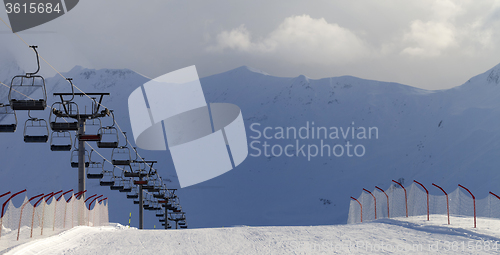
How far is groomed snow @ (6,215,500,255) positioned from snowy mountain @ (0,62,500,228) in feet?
271

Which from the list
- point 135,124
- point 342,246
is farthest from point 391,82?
point 342,246

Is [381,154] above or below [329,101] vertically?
below

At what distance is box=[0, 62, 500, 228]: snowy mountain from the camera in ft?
413

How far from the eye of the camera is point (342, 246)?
52.1ft

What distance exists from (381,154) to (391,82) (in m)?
46.9

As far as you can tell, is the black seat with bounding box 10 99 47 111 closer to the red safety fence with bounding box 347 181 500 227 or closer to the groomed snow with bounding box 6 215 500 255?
the groomed snow with bounding box 6 215 500 255

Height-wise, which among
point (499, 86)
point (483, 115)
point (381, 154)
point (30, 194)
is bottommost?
point (30, 194)

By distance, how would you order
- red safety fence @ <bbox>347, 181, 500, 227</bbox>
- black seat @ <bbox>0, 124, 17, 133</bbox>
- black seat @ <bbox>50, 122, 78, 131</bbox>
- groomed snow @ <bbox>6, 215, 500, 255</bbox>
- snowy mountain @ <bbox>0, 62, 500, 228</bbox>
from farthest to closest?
1. snowy mountain @ <bbox>0, 62, 500, 228</bbox>
2. red safety fence @ <bbox>347, 181, 500, 227</bbox>
3. black seat @ <bbox>50, 122, 78, 131</bbox>
4. black seat @ <bbox>0, 124, 17, 133</bbox>
5. groomed snow @ <bbox>6, 215, 500, 255</bbox>

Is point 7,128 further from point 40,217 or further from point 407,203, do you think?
point 407,203

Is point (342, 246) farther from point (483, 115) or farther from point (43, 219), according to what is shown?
point (483, 115)

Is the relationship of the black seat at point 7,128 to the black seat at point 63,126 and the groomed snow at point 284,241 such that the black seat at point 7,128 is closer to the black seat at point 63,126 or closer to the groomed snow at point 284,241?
the black seat at point 63,126

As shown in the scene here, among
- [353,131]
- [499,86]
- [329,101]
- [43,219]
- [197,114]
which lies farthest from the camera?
[197,114]

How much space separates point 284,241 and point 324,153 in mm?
141597

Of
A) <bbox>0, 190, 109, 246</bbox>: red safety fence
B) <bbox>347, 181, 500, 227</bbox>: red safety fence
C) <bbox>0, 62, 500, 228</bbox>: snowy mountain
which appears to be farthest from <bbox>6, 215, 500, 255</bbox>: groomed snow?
<bbox>0, 62, 500, 228</bbox>: snowy mountain
